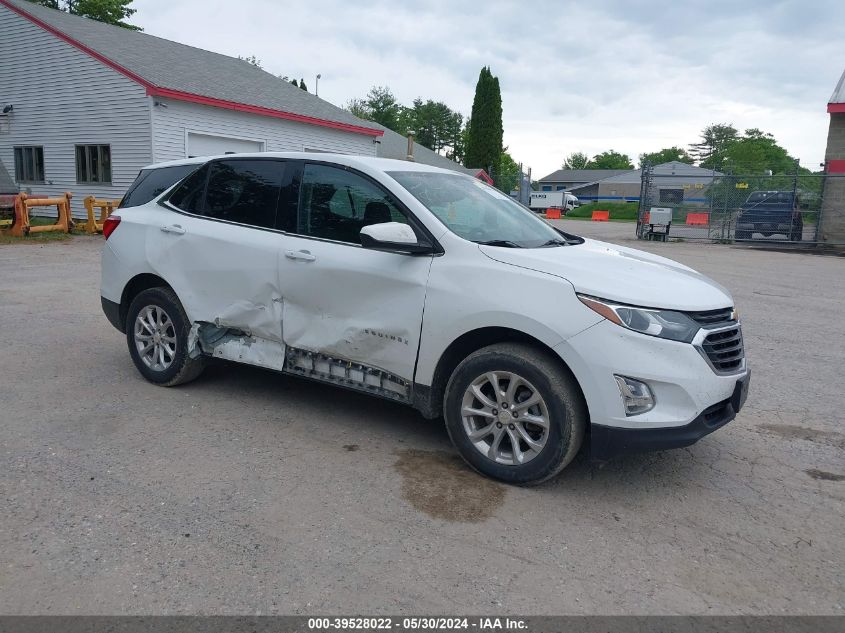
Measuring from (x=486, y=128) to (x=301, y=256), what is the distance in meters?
57.5

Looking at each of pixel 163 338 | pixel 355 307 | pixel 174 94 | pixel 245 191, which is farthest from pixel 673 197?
pixel 355 307

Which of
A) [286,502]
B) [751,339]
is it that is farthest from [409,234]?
[751,339]

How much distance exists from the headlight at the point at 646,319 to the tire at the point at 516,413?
0.38 m

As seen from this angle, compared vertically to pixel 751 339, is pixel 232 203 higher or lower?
higher

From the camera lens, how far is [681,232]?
87.3 ft

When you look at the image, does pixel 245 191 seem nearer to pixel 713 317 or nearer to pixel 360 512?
pixel 360 512

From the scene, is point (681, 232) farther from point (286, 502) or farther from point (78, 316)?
point (286, 502)

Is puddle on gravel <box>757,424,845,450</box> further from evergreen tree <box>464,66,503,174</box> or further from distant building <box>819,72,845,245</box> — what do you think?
evergreen tree <box>464,66,503,174</box>

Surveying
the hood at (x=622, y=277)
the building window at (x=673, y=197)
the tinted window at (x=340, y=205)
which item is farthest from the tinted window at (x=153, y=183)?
the building window at (x=673, y=197)

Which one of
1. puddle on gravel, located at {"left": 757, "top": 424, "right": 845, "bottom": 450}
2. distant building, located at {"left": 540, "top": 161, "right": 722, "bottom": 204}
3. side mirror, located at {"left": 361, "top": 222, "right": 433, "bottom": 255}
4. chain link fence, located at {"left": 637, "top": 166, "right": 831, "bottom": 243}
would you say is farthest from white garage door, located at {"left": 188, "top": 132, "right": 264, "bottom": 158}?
distant building, located at {"left": 540, "top": 161, "right": 722, "bottom": 204}

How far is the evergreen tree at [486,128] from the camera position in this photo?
59344 millimetres

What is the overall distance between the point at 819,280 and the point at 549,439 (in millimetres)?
12131

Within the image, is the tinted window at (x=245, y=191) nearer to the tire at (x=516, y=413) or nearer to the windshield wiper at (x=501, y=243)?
the windshield wiper at (x=501, y=243)

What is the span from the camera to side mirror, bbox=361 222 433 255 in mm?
4012
